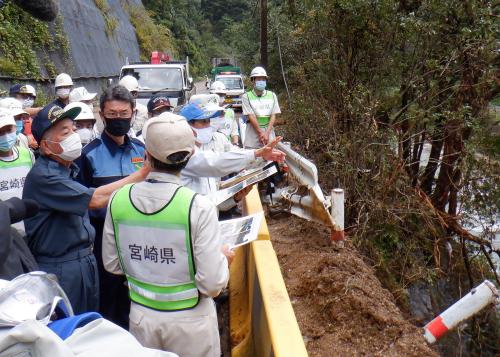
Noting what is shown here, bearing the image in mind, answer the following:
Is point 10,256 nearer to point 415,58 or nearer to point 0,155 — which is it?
point 0,155

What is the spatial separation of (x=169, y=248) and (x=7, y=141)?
2.53m

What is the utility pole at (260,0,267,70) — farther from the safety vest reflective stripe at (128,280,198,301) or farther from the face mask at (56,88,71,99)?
the safety vest reflective stripe at (128,280,198,301)

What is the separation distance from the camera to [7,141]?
4199 mm

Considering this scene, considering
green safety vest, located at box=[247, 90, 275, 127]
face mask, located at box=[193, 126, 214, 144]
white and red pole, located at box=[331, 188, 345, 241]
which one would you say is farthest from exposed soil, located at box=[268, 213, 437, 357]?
green safety vest, located at box=[247, 90, 275, 127]

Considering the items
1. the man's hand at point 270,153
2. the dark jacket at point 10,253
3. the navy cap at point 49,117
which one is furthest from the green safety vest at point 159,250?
the man's hand at point 270,153

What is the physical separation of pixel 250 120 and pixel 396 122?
6.89 feet

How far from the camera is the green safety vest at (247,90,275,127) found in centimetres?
734

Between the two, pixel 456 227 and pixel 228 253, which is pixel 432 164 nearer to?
pixel 456 227

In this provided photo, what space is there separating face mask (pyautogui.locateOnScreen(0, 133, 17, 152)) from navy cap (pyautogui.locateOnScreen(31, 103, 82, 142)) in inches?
52.8

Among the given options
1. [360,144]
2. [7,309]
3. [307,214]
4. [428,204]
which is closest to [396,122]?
[360,144]

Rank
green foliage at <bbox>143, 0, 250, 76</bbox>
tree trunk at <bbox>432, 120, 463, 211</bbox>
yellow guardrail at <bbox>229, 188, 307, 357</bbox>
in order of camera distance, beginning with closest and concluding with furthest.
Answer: yellow guardrail at <bbox>229, 188, 307, 357</bbox> → tree trunk at <bbox>432, 120, 463, 211</bbox> → green foliage at <bbox>143, 0, 250, 76</bbox>

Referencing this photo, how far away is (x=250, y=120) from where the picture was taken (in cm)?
734

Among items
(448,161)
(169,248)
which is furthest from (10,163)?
(448,161)

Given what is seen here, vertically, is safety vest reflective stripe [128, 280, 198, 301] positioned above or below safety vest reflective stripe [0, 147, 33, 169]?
below
